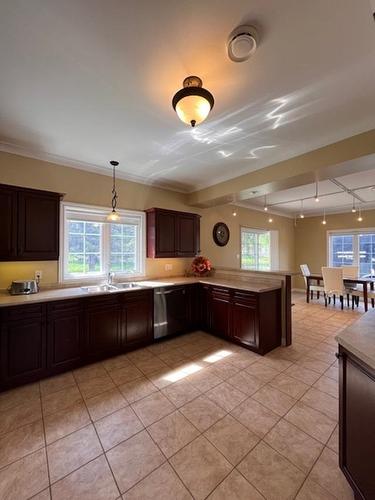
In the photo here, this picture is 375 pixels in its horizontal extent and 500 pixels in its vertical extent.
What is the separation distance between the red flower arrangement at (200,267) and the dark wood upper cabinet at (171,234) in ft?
0.57

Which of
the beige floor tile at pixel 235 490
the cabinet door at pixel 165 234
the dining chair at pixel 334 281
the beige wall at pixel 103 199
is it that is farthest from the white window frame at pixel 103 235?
the dining chair at pixel 334 281

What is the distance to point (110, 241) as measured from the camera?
3.77 m

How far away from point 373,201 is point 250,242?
3.38 meters

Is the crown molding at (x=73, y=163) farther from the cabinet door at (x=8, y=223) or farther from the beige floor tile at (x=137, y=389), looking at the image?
the beige floor tile at (x=137, y=389)

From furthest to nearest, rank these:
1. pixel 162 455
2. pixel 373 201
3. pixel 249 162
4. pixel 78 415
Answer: pixel 373 201
pixel 249 162
pixel 78 415
pixel 162 455

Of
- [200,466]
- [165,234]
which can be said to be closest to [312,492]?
[200,466]

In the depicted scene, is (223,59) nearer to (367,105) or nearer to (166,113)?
(166,113)

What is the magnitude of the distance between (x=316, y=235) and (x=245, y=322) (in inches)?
228

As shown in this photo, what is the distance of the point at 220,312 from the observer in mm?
3646

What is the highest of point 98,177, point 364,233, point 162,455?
point 98,177

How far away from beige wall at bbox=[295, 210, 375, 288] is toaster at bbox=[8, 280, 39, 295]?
796 centimetres

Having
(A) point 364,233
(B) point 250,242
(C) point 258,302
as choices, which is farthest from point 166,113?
(A) point 364,233

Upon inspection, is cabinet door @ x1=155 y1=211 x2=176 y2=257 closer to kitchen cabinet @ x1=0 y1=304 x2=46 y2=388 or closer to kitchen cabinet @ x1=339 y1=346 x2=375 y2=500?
kitchen cabinet @ x1=0 y1=304 x2=46 y2=388

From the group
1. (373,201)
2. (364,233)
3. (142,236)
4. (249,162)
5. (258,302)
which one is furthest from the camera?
(364,233)
